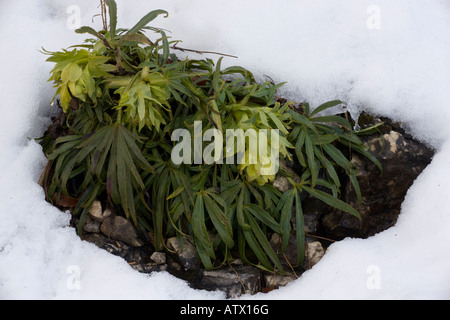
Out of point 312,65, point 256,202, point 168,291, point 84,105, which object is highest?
point 312,65

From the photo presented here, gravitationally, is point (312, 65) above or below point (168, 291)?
above

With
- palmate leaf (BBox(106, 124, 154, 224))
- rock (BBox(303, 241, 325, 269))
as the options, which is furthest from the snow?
palmate leaf (BBox(106, 124, 154, 224))

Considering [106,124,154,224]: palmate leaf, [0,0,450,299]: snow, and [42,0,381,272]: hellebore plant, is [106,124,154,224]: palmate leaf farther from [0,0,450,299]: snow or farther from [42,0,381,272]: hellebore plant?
[0,0,450,299]: snow

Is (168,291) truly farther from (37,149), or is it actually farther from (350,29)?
(350,29)

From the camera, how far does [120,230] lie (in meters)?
1.42

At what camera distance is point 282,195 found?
→ 1450 mm

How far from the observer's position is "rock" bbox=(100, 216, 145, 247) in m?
1.42

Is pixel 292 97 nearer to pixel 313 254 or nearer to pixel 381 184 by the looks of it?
pixel 381 184

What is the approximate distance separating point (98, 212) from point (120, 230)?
0.09m

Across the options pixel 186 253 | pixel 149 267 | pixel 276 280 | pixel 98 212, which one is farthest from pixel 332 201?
pixel 98 212

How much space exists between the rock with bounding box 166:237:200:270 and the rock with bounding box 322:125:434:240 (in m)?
0.43

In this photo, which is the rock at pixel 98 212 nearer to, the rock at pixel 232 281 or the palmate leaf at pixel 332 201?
the rock at pixel 232 281

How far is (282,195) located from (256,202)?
8 cm

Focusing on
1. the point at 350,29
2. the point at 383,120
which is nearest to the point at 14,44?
the point at 350,29
